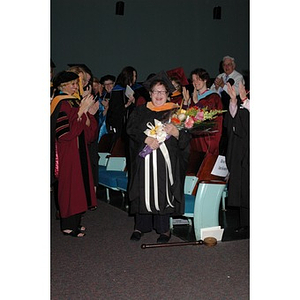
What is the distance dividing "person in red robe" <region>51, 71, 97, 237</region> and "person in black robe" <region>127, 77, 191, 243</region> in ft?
1.68

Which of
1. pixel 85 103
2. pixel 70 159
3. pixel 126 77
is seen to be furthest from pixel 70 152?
pixel 126 77

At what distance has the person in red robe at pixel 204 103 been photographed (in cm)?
570

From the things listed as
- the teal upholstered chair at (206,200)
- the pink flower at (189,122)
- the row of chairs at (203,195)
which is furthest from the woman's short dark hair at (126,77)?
the pink flower at (189,122)

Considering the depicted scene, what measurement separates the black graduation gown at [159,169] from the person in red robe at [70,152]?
1.58ft

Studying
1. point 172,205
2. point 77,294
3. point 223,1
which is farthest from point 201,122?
point 223,1

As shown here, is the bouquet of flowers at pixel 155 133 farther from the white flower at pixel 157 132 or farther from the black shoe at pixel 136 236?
the black shoe at pixel 136 236

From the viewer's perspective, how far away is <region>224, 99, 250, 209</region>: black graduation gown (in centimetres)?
484

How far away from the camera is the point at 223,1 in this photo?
12.3 meters

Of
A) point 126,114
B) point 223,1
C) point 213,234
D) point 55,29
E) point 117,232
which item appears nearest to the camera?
point 213,234

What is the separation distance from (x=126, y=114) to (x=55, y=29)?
4.32 metres

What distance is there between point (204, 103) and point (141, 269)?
2454 millimetres

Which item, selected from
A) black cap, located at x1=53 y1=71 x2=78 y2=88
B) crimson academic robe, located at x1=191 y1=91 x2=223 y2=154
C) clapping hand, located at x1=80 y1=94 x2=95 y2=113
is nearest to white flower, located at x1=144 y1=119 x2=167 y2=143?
clapping hand, located at x1=80 y1=94 x2=95 y2=113

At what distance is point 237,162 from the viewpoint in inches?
194
